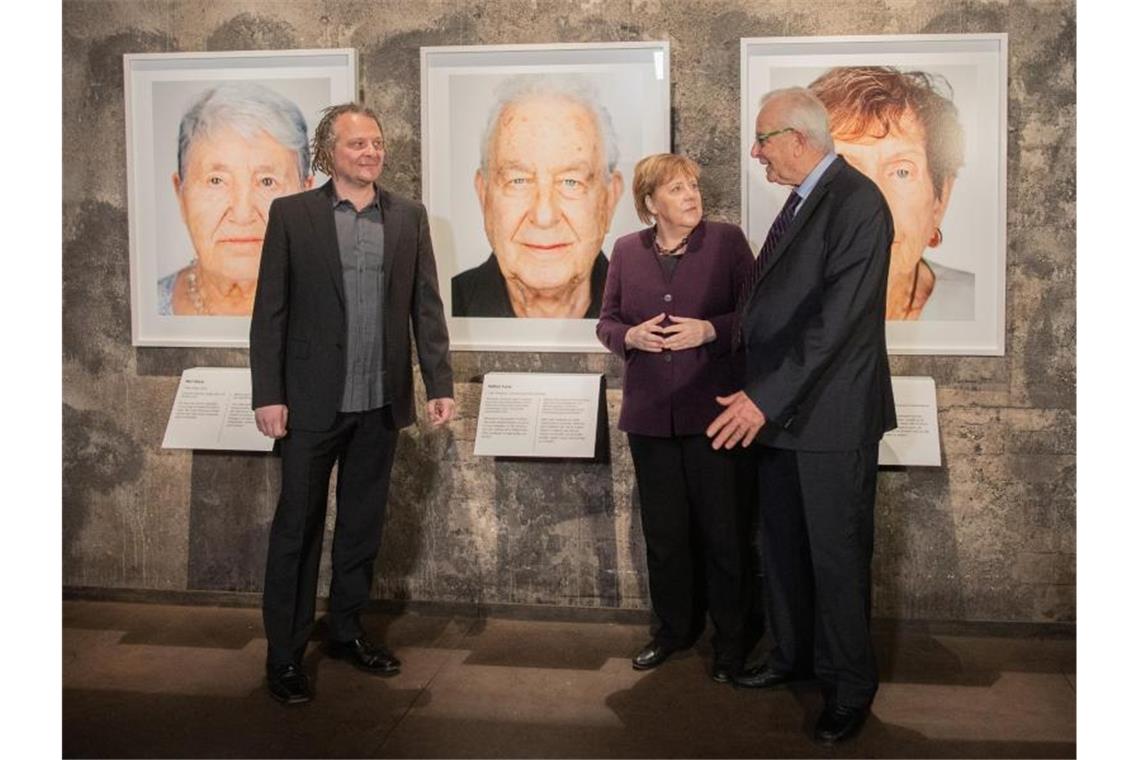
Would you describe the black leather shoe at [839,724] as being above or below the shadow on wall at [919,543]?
below

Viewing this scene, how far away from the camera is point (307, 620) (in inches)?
154

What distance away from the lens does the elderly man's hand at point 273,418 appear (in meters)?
3.79

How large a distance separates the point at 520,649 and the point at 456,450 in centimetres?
88

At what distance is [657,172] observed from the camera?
390 cm

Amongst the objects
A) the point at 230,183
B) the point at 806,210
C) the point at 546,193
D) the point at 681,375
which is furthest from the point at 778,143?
the point at 230,183

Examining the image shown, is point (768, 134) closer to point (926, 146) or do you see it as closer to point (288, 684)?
point (926, 146)

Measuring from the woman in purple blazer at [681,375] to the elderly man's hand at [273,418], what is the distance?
1.15 meters

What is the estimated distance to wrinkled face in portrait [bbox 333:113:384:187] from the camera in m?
3.83

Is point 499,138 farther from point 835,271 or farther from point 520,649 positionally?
point 520,649

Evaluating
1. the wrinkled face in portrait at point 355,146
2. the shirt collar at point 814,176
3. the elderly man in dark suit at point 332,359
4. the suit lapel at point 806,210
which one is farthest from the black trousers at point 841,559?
the wrinkled face in portrait at point 355,146

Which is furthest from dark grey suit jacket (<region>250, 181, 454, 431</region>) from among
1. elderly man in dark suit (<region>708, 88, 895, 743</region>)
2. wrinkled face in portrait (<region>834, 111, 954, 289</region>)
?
wrinkled face in portrait (<region>834, 111, 954, 289</region>)

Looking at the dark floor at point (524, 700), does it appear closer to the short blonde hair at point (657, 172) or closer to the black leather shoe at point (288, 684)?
the black leather shoe at point (288, 684)

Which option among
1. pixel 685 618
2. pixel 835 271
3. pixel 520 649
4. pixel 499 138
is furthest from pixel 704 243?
pixel 520 649

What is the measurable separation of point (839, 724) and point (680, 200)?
178 centimetres
